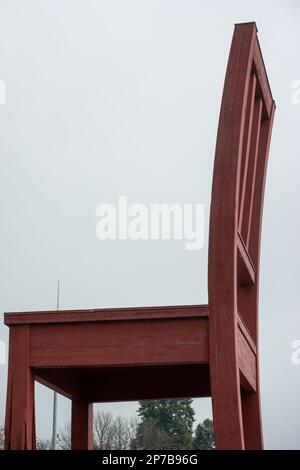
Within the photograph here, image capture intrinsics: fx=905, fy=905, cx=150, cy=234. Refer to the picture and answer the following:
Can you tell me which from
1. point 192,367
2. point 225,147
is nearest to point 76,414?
point 192,367

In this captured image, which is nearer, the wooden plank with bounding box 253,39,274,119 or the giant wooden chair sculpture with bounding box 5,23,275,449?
the giant wooden chair sculpture with bounding box 5,23,275,449

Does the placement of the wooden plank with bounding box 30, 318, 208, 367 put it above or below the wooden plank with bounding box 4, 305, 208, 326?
below

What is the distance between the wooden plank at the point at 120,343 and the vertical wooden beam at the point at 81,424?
177cm

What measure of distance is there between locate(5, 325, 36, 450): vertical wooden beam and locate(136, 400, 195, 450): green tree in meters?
23.4

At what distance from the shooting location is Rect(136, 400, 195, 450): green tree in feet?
96.3

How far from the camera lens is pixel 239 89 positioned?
6281 millimetres

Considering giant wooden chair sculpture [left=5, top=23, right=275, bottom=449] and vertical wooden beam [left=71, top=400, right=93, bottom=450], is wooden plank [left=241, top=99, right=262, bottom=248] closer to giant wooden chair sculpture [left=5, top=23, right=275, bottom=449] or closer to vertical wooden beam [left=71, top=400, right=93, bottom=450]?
giant wooden chair sculpture [left=5, top=23, right=275, bottom=449]

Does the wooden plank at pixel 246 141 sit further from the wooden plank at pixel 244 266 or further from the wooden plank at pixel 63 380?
the wooden plank at pixel 63 380

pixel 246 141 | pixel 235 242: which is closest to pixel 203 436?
pixel 246 141

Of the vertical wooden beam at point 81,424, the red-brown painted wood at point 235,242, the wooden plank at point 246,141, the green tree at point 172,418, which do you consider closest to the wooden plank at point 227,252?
the red-brown painted wood at point 235,242

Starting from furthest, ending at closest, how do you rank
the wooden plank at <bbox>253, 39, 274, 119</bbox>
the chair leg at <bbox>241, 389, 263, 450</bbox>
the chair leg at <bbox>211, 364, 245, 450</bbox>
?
the chair leg at <bbox>241, 389, 263, 450</bbox> < the wooden plank at <bbox>253, 39, 274, 119</bbox> < the chair leg at <bbox>211, 364, 245, 450</bbox>

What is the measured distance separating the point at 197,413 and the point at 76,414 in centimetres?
2373

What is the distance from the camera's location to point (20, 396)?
19.5 ft

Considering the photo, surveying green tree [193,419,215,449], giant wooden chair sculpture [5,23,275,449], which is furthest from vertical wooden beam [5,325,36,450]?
green tree [193,419,215,449]
